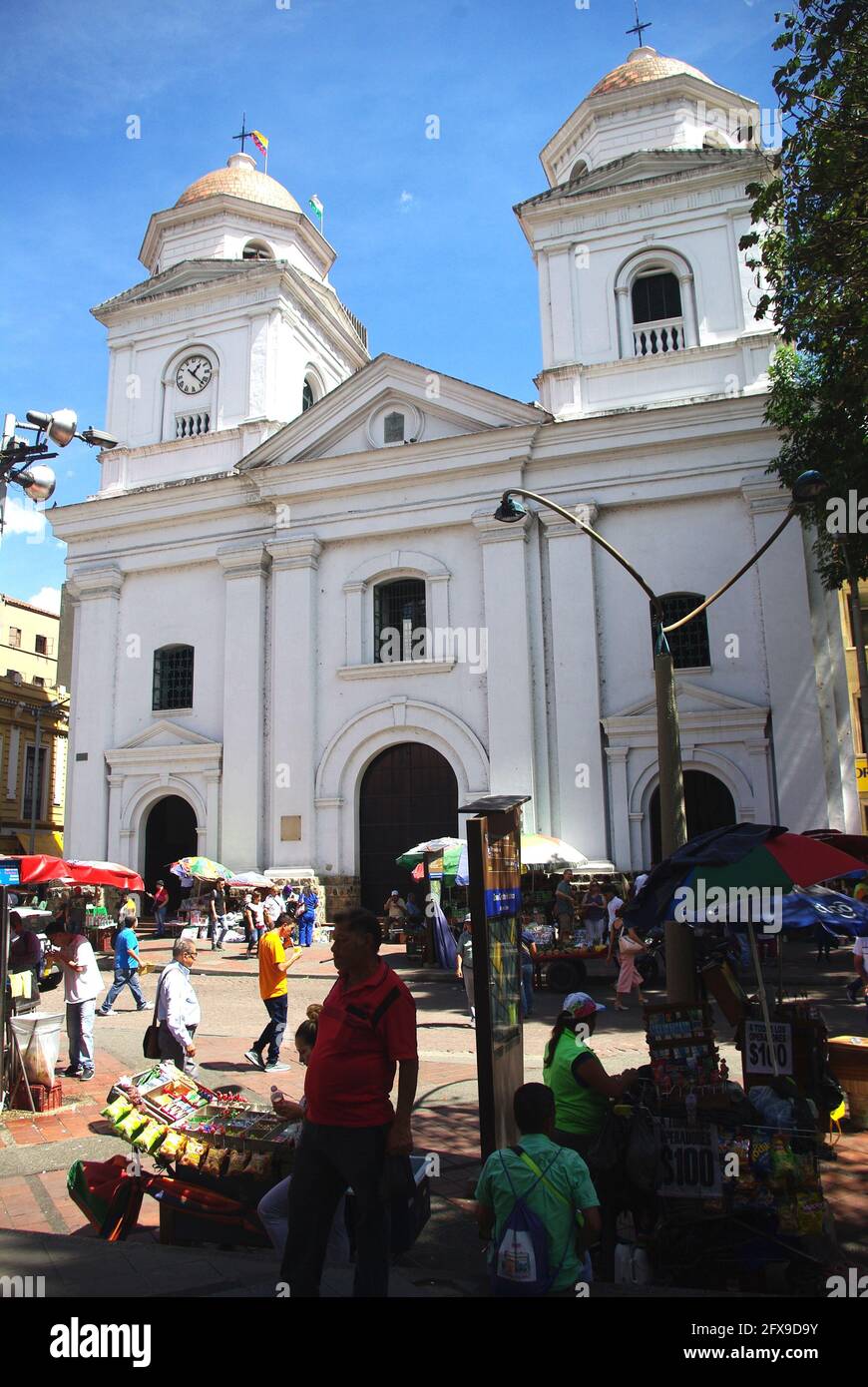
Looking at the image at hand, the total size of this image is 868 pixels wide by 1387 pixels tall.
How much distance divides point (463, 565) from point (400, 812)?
5.93 metres

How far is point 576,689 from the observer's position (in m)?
20.4

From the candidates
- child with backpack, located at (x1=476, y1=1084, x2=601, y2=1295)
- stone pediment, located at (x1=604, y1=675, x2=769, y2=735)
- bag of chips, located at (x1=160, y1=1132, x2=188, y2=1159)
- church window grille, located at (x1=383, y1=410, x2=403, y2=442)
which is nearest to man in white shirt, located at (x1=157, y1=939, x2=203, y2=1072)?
bag of chips, located at (x1=160, y1=1132, x2=188, y2=1159)

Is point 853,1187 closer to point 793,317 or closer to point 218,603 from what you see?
point 793,317

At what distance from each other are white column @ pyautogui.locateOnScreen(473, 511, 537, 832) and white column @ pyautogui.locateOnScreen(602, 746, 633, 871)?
64.8 inches

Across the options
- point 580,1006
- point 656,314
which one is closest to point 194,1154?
point 580,1006

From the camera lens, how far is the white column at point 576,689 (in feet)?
64.8

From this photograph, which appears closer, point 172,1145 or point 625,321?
point 172,1145

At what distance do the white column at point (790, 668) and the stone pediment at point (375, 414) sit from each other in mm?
7181

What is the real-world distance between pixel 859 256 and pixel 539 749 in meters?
11.7

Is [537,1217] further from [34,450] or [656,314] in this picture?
[656,314]

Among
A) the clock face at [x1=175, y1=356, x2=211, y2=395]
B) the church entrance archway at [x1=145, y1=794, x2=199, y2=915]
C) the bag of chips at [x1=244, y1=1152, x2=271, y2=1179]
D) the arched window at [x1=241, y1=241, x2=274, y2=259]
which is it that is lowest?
the bag of chips at [x1=244, y1=1152, x2=271, y2=1179]

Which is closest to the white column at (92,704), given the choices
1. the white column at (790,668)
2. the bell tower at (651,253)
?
the bell tower at (651,253)

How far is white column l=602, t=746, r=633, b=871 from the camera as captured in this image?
19.5 meters

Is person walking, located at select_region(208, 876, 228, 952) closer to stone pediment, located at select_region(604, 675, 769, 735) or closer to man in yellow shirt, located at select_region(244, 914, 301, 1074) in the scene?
stone pediment, located at select_region(604, 675, 769, 735)
